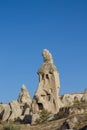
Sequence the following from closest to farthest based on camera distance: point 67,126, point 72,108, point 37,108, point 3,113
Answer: point 67,126
point 72,108
point 37,108
point 3,113

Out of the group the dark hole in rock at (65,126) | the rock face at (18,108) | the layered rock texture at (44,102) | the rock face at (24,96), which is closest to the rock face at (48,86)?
the layered rock texture at (44,102)

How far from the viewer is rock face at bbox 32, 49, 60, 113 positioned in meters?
73.9

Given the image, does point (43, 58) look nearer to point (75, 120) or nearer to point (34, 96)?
point (34, 96)

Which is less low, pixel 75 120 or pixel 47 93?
pixel 47 93

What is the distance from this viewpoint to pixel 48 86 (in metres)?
75.8

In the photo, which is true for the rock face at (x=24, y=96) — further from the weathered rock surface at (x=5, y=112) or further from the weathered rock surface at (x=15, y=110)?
the weathered rock surface at (x=5, y=112)

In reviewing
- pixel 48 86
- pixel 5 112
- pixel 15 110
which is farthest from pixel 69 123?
pixel 5 112

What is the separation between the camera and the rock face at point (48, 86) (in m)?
73.9

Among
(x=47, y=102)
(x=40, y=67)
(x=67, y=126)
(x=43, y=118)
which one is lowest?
(x=67, y=126)

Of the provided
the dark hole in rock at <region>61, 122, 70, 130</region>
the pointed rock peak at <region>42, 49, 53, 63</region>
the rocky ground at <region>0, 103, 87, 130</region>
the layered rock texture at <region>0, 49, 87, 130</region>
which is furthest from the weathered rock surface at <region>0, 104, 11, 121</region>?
the dark hole in rock at <region>61, 122, 70, 130</region>

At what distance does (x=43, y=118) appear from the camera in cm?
6538

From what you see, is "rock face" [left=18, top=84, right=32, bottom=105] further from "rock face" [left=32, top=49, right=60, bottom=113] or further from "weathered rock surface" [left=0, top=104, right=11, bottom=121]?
"rock face" [left=32, top=49, right=60, bottom=113]

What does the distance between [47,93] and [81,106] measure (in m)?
13.3

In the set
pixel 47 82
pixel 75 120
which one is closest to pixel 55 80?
pixel 47 82
